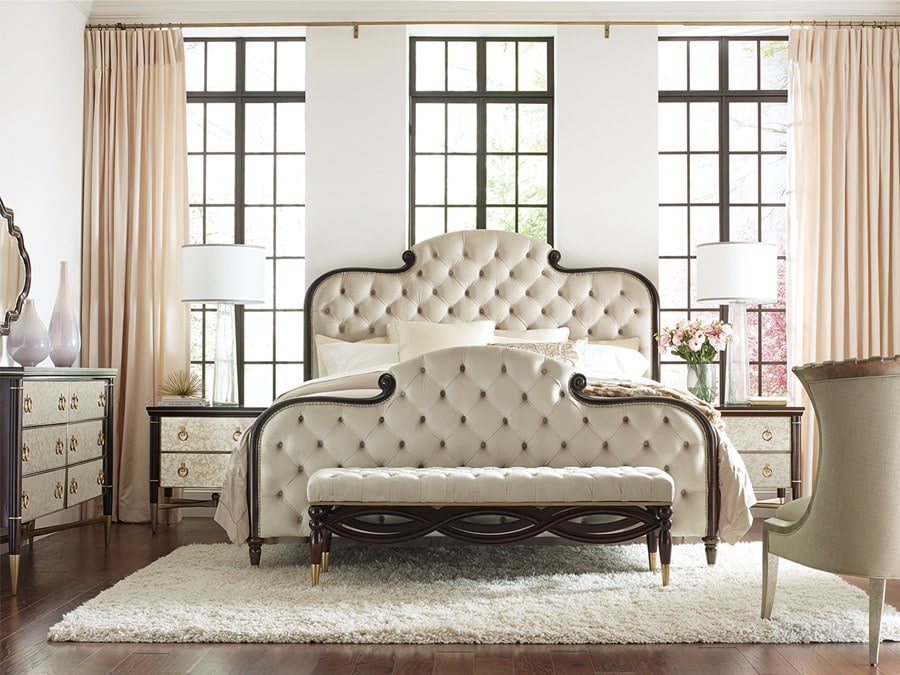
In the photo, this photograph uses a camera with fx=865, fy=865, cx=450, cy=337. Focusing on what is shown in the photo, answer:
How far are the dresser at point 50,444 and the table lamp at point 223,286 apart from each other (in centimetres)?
73

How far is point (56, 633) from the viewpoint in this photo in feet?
8.91

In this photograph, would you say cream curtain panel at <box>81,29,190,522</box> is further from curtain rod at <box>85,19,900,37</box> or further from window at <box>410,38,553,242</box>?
window at <box>410,38,553,242</box>

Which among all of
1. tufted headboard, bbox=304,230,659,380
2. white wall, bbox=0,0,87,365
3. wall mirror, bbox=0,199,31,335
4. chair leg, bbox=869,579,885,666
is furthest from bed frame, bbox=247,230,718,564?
chair leg, bbox=869,579,885,666

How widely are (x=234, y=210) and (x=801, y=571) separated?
3984 millimetres

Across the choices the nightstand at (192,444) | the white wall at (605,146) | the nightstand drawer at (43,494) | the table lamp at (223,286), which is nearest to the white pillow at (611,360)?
the white wall at (605,146)

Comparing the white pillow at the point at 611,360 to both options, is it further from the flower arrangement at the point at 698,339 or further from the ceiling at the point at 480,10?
the ceiling at the point at 480,10

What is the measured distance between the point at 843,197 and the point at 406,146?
8.96 feet

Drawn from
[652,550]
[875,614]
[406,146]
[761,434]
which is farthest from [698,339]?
[875,614]

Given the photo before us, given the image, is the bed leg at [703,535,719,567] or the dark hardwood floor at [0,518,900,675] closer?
the dark hardwood floor at [0,518,900,675]

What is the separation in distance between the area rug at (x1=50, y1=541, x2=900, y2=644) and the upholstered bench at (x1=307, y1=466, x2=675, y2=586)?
20 centimetres

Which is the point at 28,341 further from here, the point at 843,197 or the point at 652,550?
the point at 843,197

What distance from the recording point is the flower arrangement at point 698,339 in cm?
491

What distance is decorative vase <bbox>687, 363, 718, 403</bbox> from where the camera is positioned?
493 cm

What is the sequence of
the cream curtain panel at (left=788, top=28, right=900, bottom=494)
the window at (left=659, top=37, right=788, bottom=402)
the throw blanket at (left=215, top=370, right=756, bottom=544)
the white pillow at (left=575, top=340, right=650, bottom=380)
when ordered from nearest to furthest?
the throw blanket at (left=215, top=370, right=756, bottom=544), the white pillow at (left=575, top=340, right=650, bottom=380), the cream curtain panel at (left=788, top=28, right=900, bottom=494), the window at (left=659, top=37, right=788, bottom=402)
